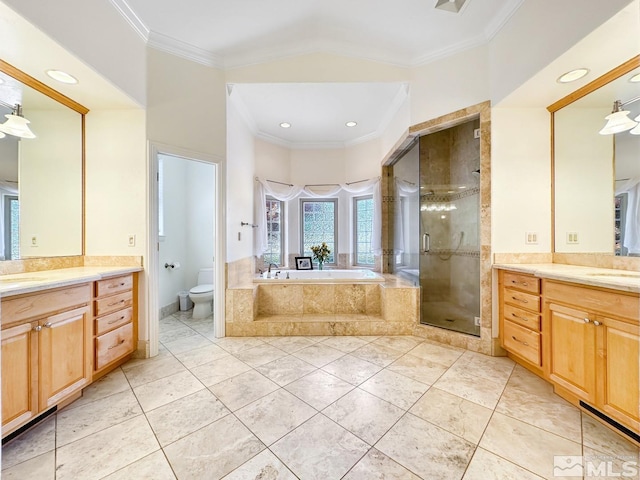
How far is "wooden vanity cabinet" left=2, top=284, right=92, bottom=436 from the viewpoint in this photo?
1292mm

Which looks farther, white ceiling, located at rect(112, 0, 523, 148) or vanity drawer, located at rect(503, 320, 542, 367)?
white ceiling, located at rect(112, 0, 523, 148)

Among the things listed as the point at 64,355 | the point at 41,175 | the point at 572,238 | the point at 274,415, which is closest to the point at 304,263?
the point at 274,415

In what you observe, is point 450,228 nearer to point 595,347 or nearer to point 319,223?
point 595,347

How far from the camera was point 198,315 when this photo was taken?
135 inches

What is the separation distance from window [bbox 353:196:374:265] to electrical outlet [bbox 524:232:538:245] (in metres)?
2.27

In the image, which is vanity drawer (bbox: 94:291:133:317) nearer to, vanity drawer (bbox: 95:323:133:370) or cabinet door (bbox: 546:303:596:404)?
vanity drawer (bbox: 95:323:133:370)

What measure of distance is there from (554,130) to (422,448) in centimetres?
277

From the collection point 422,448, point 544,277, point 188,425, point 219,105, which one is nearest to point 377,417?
point 422,448

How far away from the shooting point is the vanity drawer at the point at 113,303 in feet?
6.15

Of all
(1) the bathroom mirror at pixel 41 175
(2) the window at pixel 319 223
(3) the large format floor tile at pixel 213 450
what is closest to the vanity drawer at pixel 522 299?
(3) the large format floor tile at pixel 213 450

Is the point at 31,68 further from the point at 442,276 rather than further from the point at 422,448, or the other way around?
the point at 442,276

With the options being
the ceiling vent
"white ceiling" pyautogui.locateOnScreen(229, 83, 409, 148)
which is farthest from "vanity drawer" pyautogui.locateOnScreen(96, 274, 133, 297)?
the ceiling vent

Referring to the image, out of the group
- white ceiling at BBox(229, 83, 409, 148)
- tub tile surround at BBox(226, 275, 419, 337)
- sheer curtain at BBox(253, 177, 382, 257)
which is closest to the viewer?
tub tile surround at BBox(226, 275, 419, 337)

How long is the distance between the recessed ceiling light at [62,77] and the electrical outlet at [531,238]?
3904 mm
